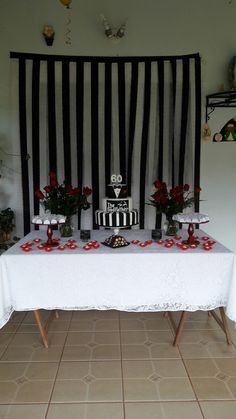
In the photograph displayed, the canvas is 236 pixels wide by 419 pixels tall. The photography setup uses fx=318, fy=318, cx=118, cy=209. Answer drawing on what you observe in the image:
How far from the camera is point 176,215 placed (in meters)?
2.49

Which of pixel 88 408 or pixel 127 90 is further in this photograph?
pixel 127 90

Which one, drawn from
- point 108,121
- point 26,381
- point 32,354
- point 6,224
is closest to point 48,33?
point 108,121

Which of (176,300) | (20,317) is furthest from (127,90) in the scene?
(20,317)

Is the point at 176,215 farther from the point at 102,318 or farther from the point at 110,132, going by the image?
the point at 110,132

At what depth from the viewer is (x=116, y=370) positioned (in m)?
2.10

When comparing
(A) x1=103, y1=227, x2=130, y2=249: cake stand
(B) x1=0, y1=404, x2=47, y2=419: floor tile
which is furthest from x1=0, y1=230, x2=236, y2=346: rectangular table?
(B) x1=0, y1=404, x2=47, y2=419: floor tile

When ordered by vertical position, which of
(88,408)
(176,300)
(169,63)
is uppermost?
(169,63)

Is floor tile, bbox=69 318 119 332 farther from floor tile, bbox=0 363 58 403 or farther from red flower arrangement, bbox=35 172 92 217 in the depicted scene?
red flower arrangement, bbox=35 172 92 217

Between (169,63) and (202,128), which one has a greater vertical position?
(169,63)

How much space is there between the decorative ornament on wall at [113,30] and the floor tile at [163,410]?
325 cm

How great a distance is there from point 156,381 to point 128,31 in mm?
3244

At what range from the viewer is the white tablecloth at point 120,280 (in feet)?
7.11

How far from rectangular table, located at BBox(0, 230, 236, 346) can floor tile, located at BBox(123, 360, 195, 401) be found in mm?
366

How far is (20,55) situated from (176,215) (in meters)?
2.35
